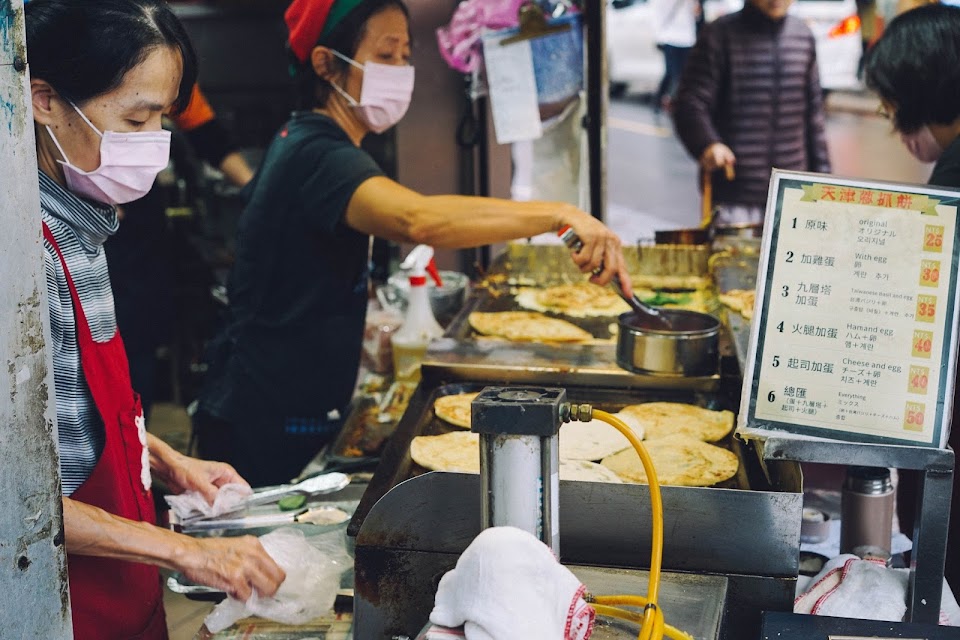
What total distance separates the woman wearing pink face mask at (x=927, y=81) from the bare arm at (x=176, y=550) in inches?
66.8

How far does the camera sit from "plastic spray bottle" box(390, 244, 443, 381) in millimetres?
3590

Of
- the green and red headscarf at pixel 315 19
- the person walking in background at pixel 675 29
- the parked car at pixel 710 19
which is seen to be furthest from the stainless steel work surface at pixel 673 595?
the parked car at pixel 710 19

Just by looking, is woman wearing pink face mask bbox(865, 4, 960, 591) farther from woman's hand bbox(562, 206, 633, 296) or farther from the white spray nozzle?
the white spray nozzle

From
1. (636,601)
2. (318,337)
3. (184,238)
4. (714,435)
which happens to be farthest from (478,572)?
(184,238)

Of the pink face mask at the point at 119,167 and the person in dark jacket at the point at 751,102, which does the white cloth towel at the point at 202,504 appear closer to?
the pink face mask at the point at 119,167

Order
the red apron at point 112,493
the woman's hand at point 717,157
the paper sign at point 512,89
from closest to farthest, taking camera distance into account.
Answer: the red apron at point 112,493, the paper sign at point 512,89, the woman's hand at point 717,157

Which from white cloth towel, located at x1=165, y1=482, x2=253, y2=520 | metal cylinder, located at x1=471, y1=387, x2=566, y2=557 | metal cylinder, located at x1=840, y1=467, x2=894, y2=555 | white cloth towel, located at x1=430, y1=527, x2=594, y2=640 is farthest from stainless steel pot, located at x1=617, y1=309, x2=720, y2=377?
white cloth towel, located at x1=430, y1=527, x2=594, y2=640

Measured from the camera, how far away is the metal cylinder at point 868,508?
7.41 ft

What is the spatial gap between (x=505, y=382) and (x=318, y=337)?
70cm

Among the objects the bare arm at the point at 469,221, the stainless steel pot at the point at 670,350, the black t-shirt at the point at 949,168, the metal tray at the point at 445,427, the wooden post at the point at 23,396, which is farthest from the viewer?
the bare arm at the point at 469,221

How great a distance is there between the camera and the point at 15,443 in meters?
1.35

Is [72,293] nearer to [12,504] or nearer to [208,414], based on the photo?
[12,504]

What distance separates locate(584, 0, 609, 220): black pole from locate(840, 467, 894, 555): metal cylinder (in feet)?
8.91

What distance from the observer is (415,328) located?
3604mm
